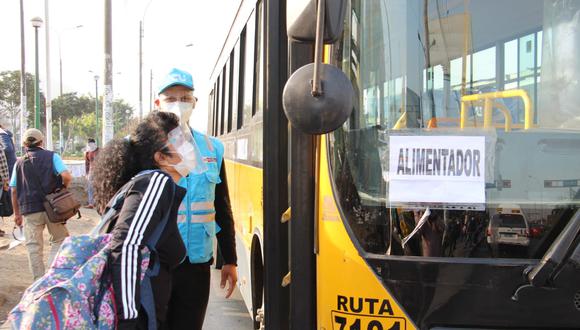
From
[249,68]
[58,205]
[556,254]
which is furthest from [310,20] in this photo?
[58,205]

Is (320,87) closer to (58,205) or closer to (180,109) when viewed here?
(180,109)

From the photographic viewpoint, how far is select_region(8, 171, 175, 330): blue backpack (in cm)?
179

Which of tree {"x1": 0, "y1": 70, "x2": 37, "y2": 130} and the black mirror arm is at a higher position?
tree {"x1": 0, "y1": 70, "x2": 37, "y2": 130}

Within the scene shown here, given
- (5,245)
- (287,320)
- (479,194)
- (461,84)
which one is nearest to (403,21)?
(461,84)

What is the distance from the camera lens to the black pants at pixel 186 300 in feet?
9.46

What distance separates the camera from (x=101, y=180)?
2.39 m

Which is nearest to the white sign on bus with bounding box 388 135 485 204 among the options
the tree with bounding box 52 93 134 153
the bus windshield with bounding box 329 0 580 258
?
the bus windshield with bounding box 329 0 580 258

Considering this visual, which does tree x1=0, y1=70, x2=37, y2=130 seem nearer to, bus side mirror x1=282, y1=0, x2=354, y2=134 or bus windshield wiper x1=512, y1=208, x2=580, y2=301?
bus side mirror x1=282, y1=0, x2=354, y2=134

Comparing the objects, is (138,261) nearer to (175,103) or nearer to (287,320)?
(287,320)

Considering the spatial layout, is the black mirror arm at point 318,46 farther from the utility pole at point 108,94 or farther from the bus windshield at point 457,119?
the utility pole at point 108,94

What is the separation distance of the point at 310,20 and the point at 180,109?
1.39 meters

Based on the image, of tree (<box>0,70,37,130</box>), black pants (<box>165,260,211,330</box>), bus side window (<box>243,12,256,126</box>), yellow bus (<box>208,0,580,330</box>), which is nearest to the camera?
yellow bus (<box>208,0,580,330</box>)

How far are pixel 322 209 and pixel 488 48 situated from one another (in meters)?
0.95

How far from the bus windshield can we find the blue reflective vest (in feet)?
3.55
